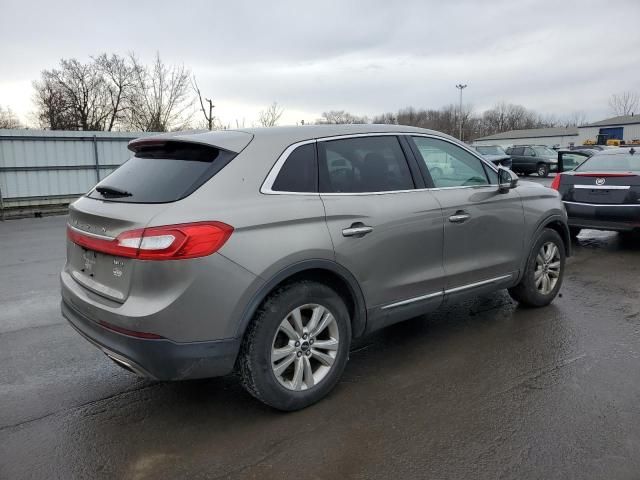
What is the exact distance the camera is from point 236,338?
2893 millimetres

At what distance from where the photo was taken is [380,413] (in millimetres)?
3229

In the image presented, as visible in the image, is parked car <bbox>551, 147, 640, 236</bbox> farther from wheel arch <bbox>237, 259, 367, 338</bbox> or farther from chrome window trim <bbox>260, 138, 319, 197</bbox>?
chrome window trim <bbox>260, 138, 319, 197</bbox>

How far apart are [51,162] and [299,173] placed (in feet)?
46.6

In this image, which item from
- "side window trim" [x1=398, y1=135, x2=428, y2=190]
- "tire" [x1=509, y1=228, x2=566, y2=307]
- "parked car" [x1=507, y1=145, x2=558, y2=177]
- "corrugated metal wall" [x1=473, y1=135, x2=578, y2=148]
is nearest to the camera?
"side window trim" [x1=398, y1=135, x2=428, y2=190]

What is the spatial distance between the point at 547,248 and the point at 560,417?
2.33m

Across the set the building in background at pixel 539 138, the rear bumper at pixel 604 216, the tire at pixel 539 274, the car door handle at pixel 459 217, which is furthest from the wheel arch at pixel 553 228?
the building in background at pixel 539 138

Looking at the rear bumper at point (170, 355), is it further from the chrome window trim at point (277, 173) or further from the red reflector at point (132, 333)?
the chrome window trim at point (277, 173)

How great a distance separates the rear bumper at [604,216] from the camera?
7.79 meters

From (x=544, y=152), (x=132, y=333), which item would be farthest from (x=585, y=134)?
(x=132, y=333)

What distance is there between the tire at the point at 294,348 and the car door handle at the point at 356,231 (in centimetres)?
Result: 38

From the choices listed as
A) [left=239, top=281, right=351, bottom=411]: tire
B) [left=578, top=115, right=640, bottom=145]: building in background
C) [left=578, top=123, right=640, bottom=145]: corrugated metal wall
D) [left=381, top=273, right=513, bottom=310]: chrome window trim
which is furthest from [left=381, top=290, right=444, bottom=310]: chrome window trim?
[left=578, top=115, right=640, bottom=145]: building in background

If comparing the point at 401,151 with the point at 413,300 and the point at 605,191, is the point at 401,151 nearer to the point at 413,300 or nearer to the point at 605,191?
the point at 413,300

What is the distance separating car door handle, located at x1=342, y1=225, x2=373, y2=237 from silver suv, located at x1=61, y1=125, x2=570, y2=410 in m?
0.01

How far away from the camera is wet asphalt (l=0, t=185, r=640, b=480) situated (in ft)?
8.93
